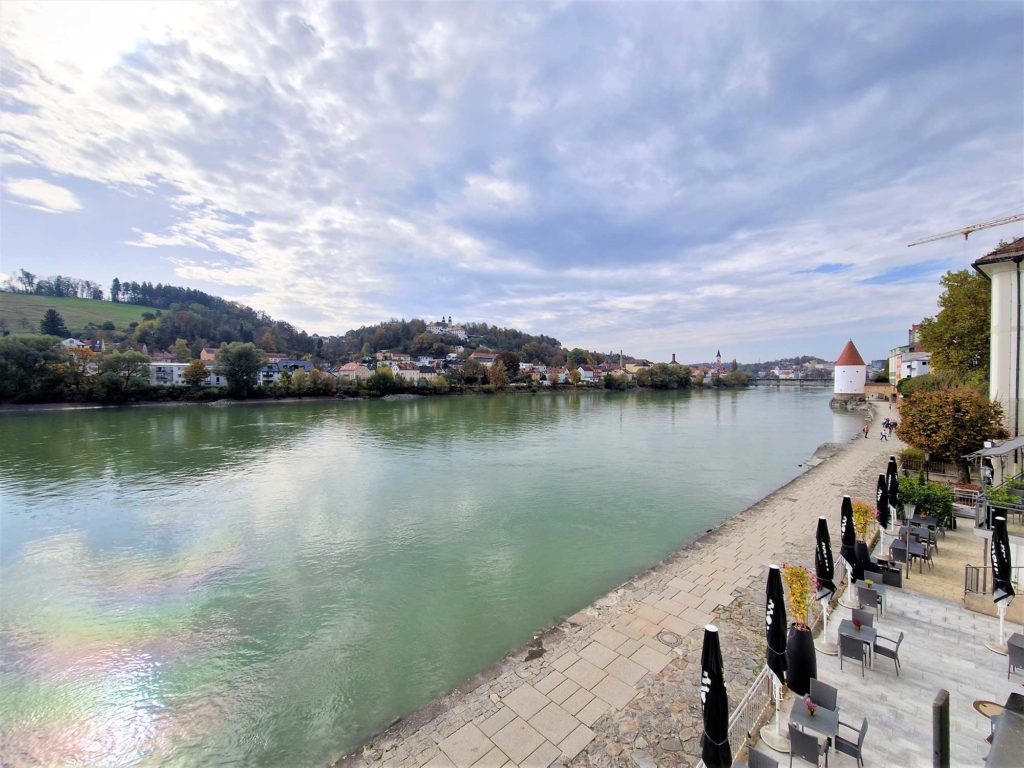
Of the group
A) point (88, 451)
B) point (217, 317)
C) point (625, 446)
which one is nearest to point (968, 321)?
point (625, 446)

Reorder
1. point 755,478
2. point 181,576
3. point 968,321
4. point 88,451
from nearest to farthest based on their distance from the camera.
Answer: point 181,576 → point 755,478 → point 968,321 → point 88,451

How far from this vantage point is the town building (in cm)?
1257

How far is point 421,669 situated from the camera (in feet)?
19.8

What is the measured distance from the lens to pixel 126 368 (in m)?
48.2

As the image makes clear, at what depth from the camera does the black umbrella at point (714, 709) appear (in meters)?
3.13

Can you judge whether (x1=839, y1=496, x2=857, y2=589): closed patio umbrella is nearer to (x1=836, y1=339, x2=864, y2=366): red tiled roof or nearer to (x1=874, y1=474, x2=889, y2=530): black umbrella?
(x1=874, y1=474, x2=889, y2=530): black umbrella

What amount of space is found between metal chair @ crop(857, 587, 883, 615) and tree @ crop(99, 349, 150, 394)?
62.1 metres

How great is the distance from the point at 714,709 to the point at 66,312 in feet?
406

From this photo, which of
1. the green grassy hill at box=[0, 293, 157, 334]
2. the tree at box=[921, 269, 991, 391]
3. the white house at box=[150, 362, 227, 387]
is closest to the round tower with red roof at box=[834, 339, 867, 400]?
the tree at box=[921, 269, 991, 391]

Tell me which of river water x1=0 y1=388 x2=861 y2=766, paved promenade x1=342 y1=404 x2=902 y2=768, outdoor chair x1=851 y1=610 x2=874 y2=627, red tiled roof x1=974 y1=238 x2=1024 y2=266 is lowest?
river water x1=0 y1=388 x2=861 y2=766

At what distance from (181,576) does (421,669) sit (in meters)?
6.56

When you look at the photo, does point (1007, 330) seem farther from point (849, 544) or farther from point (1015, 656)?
point (1015, 656)

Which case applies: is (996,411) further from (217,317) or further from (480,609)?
(217,317)

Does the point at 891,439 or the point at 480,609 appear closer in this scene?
the point at 480,609
